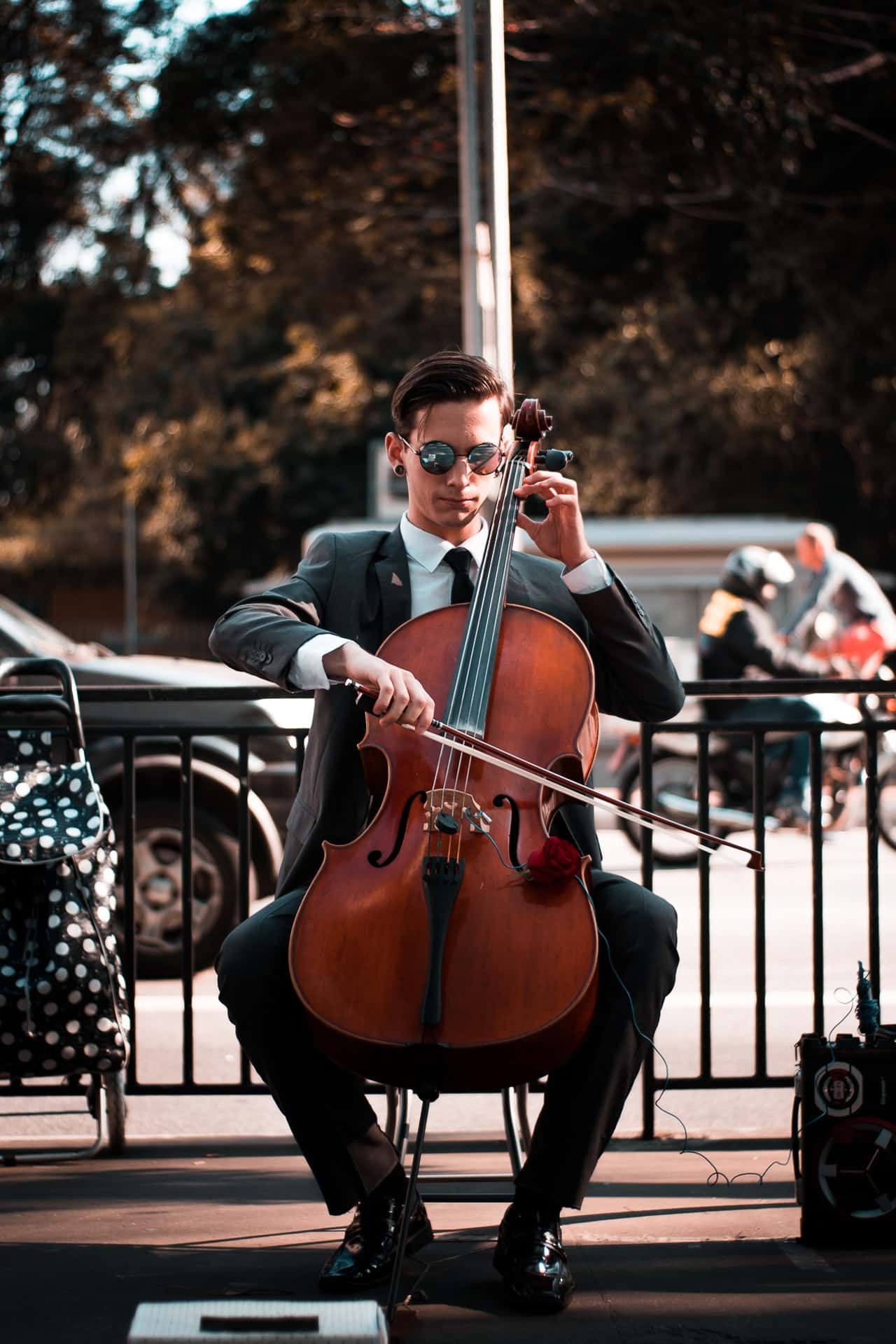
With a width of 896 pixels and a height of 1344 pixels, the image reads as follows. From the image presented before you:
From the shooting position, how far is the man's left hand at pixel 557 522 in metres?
3.03

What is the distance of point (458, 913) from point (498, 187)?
8530 millimetres

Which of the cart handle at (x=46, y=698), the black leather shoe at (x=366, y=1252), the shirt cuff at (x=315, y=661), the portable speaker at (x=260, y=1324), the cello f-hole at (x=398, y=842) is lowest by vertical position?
the black leather shoe at (x=366, y=1252)

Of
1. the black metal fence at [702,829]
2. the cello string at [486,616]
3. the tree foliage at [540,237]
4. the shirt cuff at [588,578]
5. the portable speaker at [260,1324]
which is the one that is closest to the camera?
the portable speaker at [260,1324]

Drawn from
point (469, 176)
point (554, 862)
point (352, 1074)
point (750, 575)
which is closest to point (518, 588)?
point (554, 862)

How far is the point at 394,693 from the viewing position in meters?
2.70

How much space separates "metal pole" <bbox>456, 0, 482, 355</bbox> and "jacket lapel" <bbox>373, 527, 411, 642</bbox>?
7.58 m

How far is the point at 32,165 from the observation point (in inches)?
685

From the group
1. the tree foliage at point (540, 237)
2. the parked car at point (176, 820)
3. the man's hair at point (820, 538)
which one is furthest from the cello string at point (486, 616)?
the tree foliage at point (540, 237)

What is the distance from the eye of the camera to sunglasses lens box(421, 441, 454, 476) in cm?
309

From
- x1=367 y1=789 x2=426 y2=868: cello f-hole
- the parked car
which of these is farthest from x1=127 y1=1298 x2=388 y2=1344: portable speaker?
the parked car

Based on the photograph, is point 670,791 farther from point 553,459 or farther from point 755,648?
point 553,459

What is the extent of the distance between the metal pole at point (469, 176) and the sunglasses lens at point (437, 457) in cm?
769

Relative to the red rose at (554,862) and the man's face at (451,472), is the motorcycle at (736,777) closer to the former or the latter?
the man's face at (451,472)

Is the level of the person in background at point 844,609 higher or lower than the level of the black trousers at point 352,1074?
lower
